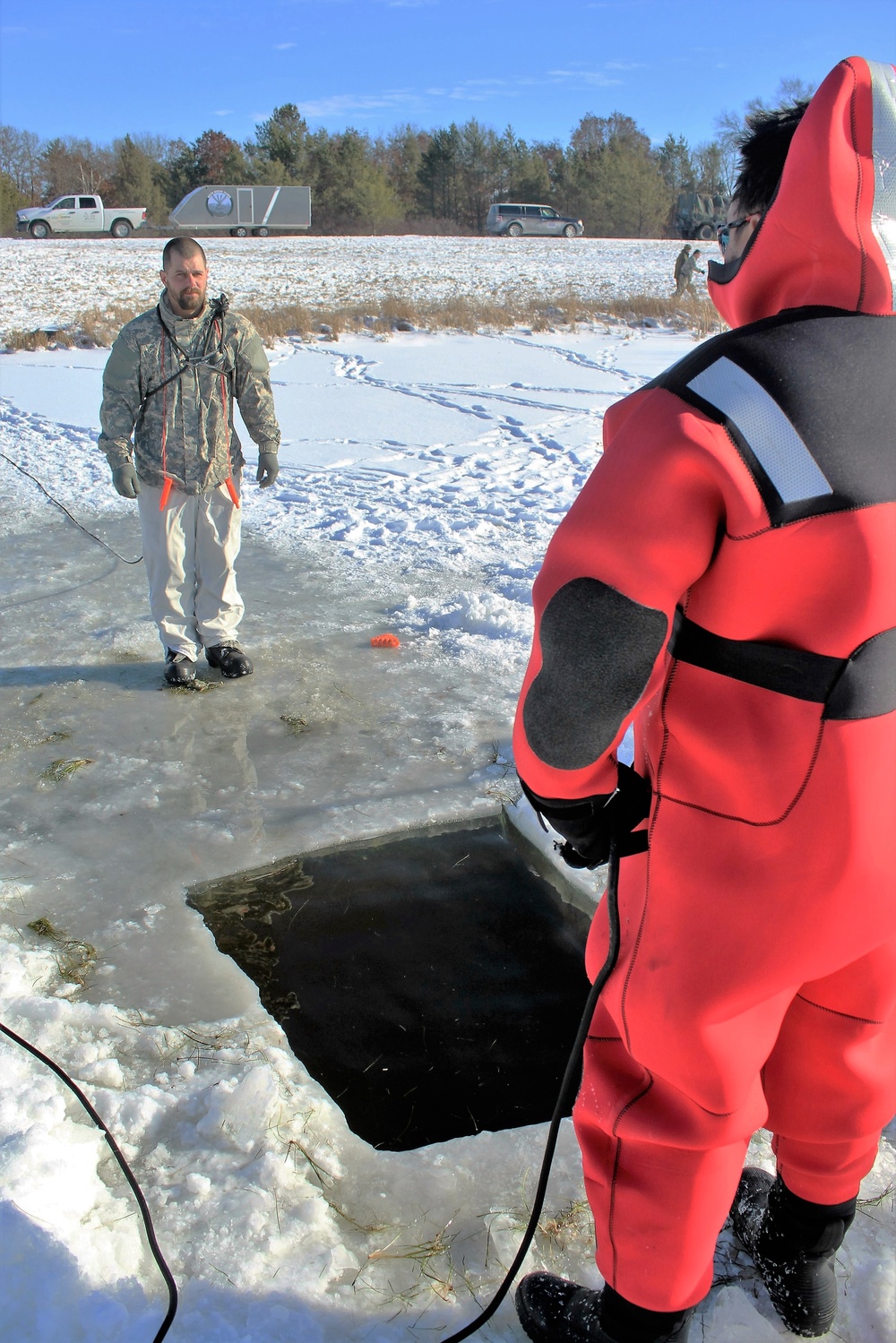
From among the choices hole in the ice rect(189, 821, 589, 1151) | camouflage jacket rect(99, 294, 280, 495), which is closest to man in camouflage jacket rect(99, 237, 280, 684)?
camouflage jacket rect(99, 294, 280, 495)

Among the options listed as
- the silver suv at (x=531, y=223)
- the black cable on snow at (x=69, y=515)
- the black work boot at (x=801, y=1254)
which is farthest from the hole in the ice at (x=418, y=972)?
the silver suv at (x=531, y=223)

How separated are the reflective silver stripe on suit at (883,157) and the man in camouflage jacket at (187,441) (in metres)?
3.18

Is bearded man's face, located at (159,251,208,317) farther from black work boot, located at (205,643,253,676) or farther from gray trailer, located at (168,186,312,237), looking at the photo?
gray trailer, located at (168,186,312,237)

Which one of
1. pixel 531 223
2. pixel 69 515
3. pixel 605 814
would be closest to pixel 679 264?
pixel 69 515

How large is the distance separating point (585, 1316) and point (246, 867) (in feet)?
5.79

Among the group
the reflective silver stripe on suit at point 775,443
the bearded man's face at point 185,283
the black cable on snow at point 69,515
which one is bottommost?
the black cable on snow at point 69,515

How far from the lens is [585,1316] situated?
1.59 meters

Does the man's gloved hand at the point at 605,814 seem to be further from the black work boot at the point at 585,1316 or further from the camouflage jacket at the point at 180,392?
the camouflage jacket at the point at 180,392

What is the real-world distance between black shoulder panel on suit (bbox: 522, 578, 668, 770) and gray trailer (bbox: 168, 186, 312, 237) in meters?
43.7

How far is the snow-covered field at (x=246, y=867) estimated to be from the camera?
174 centimetres

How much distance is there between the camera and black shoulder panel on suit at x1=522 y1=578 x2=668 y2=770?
Answer: 116cm

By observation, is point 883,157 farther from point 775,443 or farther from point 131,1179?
point 131,1179

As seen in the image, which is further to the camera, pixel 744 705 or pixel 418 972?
pixel 418 972

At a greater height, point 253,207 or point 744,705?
point 253,207
